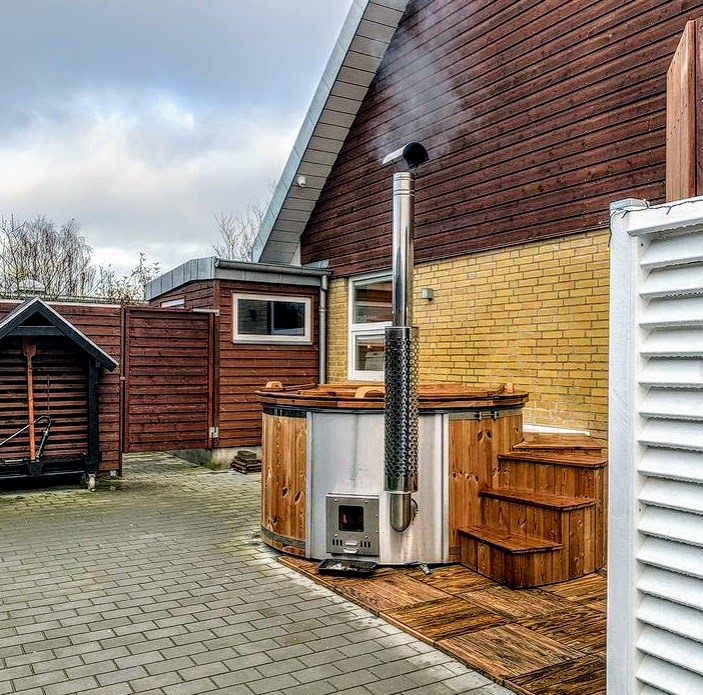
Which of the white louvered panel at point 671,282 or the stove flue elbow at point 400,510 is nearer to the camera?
the white louvered panel at point 671,282

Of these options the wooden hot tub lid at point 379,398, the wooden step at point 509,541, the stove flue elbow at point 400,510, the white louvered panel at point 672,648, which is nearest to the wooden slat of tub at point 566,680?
the wooden step at point 509,541

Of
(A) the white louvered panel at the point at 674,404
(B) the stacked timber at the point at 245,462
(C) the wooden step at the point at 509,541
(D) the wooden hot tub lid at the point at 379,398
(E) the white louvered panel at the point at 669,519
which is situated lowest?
Result: (B) the stacked timber at the point at 245,462

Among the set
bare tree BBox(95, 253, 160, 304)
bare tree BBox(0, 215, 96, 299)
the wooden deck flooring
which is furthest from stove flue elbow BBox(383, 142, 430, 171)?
bare tree BBox(95, 253, 160, 304)

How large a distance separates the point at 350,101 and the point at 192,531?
21.5 feet

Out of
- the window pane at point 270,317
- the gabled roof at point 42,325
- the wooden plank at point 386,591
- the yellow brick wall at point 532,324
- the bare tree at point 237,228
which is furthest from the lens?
the bare tree at point 237,228

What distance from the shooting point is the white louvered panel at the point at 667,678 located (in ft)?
6.21

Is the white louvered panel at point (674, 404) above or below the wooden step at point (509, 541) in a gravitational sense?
above

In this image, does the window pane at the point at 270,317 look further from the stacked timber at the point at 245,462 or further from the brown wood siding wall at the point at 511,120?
the stacked timber at the point at 245,462

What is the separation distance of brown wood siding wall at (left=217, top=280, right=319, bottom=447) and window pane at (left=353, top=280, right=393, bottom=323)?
916mm

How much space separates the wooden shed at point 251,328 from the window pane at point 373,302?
64cm

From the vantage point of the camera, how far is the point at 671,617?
196cm

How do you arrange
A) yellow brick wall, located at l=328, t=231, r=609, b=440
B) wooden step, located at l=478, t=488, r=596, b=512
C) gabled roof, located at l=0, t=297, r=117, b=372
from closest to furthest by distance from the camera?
wooden step, located at l=478, t=488, r=596, b=512 → yellow brick wall, located at l=328, t=231, r=609, b=440 → gabled roof, located at l=0, t=297, r=117, b=372

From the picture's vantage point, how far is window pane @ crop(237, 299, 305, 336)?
407 inches

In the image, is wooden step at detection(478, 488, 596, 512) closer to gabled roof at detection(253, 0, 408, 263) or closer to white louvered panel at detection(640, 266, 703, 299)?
white louvered panel at detection(640, 266, 703, 299)
